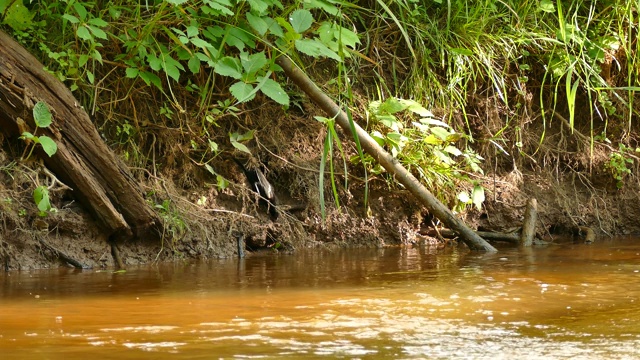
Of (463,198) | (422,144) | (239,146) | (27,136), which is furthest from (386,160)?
(27,136)

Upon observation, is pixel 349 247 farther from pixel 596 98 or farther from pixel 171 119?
pixel 596 98

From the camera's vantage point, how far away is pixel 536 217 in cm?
517

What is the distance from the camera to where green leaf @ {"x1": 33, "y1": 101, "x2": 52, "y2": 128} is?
392cm

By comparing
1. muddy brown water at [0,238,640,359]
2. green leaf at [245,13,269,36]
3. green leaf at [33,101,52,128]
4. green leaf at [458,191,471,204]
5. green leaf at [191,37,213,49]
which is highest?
green leaf at [245,13,269,36]

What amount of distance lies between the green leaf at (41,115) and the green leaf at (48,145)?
2.4 inches

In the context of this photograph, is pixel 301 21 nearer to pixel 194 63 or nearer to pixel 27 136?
pixel 194 63

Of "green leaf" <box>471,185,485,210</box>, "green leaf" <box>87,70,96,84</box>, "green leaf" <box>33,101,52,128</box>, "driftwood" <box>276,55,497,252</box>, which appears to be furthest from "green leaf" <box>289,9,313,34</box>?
"green leaf" <box>471,185,485,210</box>

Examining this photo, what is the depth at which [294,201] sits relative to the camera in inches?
195

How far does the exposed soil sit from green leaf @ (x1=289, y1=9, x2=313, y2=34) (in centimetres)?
101

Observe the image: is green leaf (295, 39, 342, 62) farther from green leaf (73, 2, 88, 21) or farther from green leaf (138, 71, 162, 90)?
green leaf (73, 2, 88, 21)

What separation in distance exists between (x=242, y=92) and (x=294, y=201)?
1154mm

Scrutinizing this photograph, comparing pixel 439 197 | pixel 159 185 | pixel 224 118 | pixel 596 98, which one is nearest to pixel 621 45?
pixel 596 98

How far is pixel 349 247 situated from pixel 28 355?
9.61 ft

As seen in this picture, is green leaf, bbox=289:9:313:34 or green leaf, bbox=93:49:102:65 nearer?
green leaf, bbox=289:9:313:34
